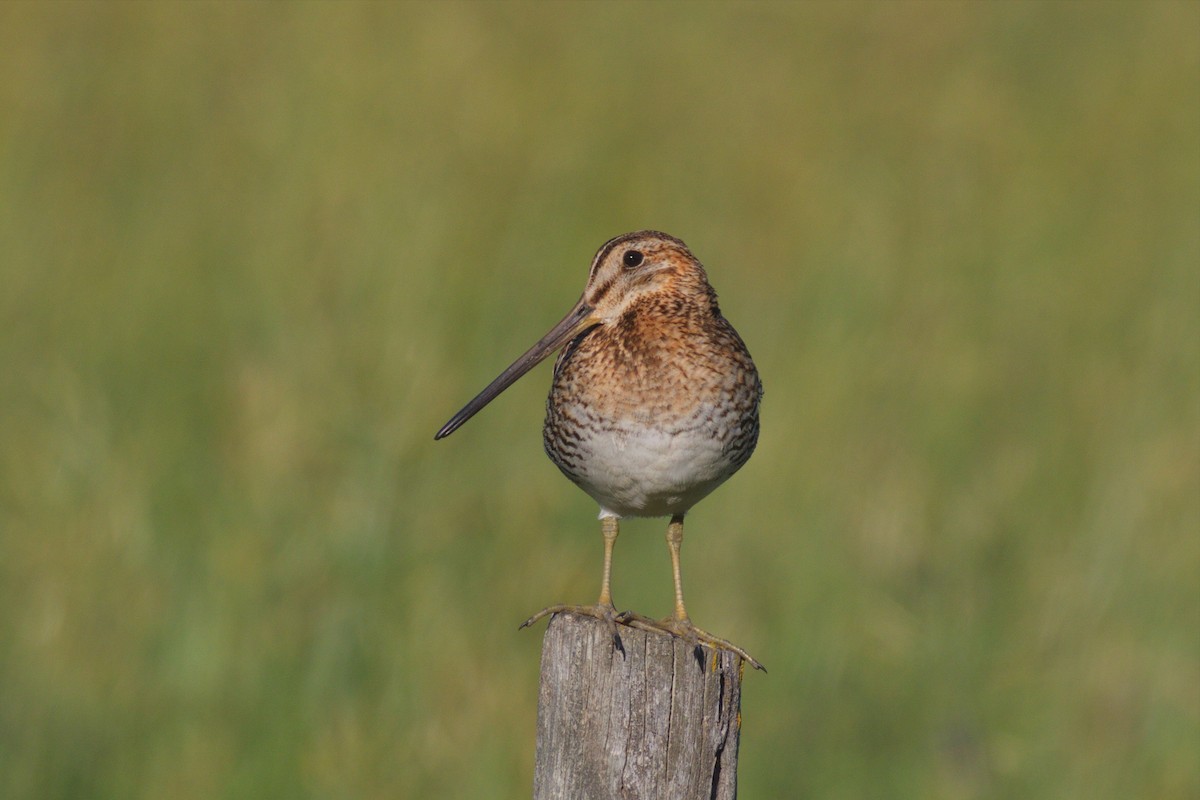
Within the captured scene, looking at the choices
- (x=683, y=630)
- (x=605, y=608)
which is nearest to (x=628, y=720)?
(x=605, y=608)

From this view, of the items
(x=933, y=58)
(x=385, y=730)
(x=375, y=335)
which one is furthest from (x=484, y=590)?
(x=933, y=58)

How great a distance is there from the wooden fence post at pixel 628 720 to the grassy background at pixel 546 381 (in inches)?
45.2

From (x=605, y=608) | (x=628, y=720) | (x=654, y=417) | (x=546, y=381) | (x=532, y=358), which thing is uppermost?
(x=546, y=381)

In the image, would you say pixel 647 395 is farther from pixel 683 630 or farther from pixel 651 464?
pixel 683 630

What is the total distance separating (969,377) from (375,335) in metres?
2.01

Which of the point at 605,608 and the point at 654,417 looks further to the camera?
the point at 654,417

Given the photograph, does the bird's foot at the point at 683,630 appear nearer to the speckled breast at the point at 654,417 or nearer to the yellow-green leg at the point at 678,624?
the yellow-green leg at the point at 678,624

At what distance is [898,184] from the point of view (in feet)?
21.2

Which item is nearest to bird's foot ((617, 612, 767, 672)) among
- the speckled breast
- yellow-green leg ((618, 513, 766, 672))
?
yellow-green leg ((618, 513, 766, 672))

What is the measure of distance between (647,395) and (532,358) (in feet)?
1.20

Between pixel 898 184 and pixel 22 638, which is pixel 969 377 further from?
pixel 22 638

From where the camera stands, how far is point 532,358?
3535 millimetres

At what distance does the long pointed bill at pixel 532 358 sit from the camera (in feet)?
11.5

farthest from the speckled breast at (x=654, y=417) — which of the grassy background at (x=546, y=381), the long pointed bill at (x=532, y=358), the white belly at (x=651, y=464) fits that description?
the grassy background at (x=546, y=381)
